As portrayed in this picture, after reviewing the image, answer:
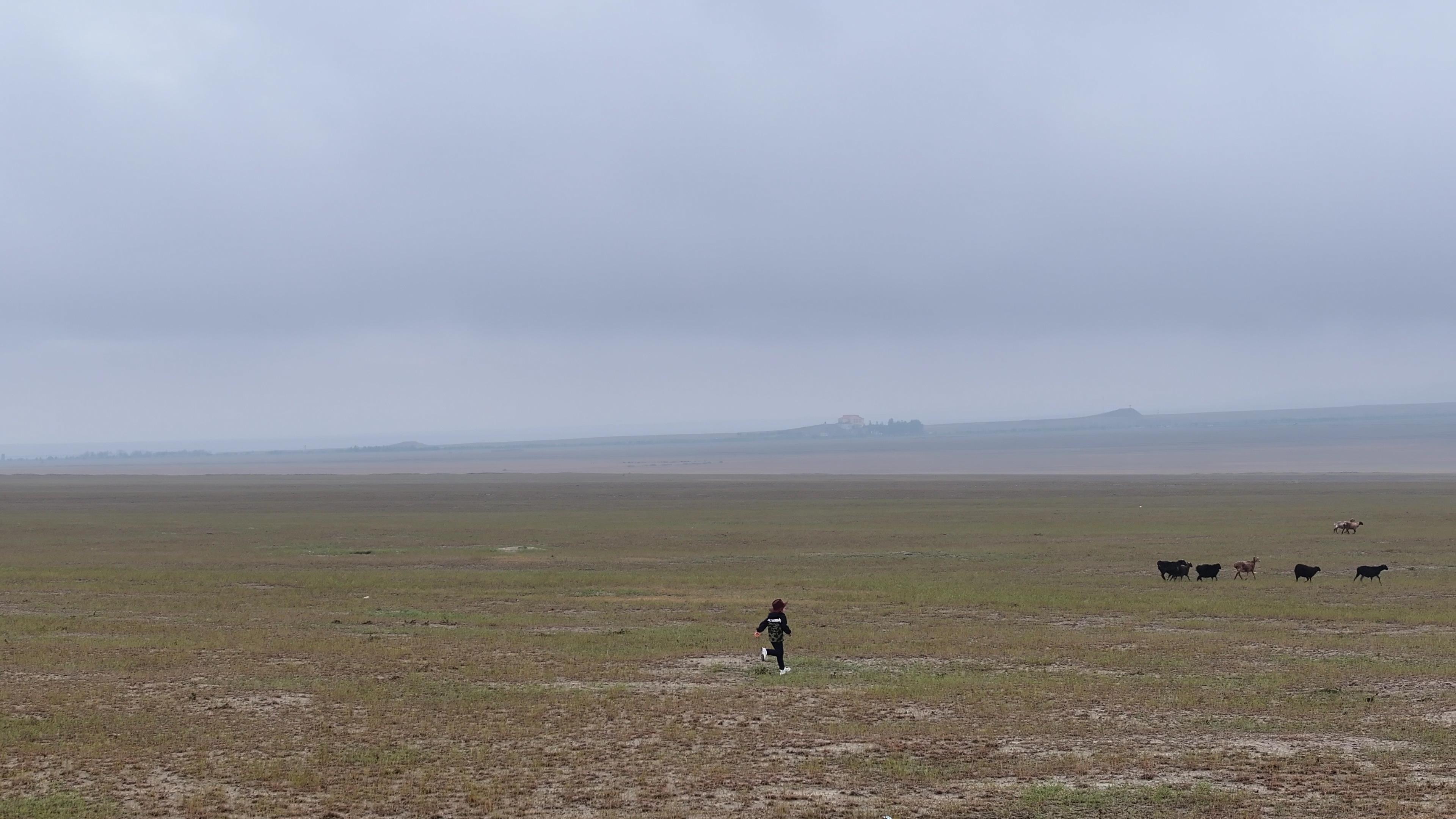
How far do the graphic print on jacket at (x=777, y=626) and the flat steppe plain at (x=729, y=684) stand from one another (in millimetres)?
684

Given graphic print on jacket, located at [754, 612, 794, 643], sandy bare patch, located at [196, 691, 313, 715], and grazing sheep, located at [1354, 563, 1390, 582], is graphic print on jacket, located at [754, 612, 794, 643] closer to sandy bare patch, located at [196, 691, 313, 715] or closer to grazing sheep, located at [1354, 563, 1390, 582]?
sandy bare patch, located at [196, 691, 313, 715]

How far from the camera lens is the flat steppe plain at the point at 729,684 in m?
13.4

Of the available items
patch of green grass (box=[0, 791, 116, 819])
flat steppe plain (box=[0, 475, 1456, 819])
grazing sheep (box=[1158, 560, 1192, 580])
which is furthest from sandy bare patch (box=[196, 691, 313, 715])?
grazing sheep (box=[1158, 560, 1192, 580])

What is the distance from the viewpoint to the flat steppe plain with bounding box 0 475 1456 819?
1336 cm

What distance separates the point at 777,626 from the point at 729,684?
122 centimetres

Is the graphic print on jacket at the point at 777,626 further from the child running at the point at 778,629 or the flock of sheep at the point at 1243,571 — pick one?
the flock of sheep at the point at 1243,571

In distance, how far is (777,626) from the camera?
64.8 feet

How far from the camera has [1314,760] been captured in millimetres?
14250

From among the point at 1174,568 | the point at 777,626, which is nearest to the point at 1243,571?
the point at 1174,568

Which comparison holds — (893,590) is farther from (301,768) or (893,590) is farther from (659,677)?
(301,768)

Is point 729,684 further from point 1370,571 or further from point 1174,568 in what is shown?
point 1370,571

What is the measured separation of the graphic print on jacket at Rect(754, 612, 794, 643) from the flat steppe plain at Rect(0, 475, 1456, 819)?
68 centimetres

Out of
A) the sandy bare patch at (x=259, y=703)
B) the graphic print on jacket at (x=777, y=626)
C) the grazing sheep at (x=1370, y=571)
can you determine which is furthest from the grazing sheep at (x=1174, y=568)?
the sandy bare patch at (x=259, y=703)

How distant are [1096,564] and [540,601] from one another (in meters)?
18.7
